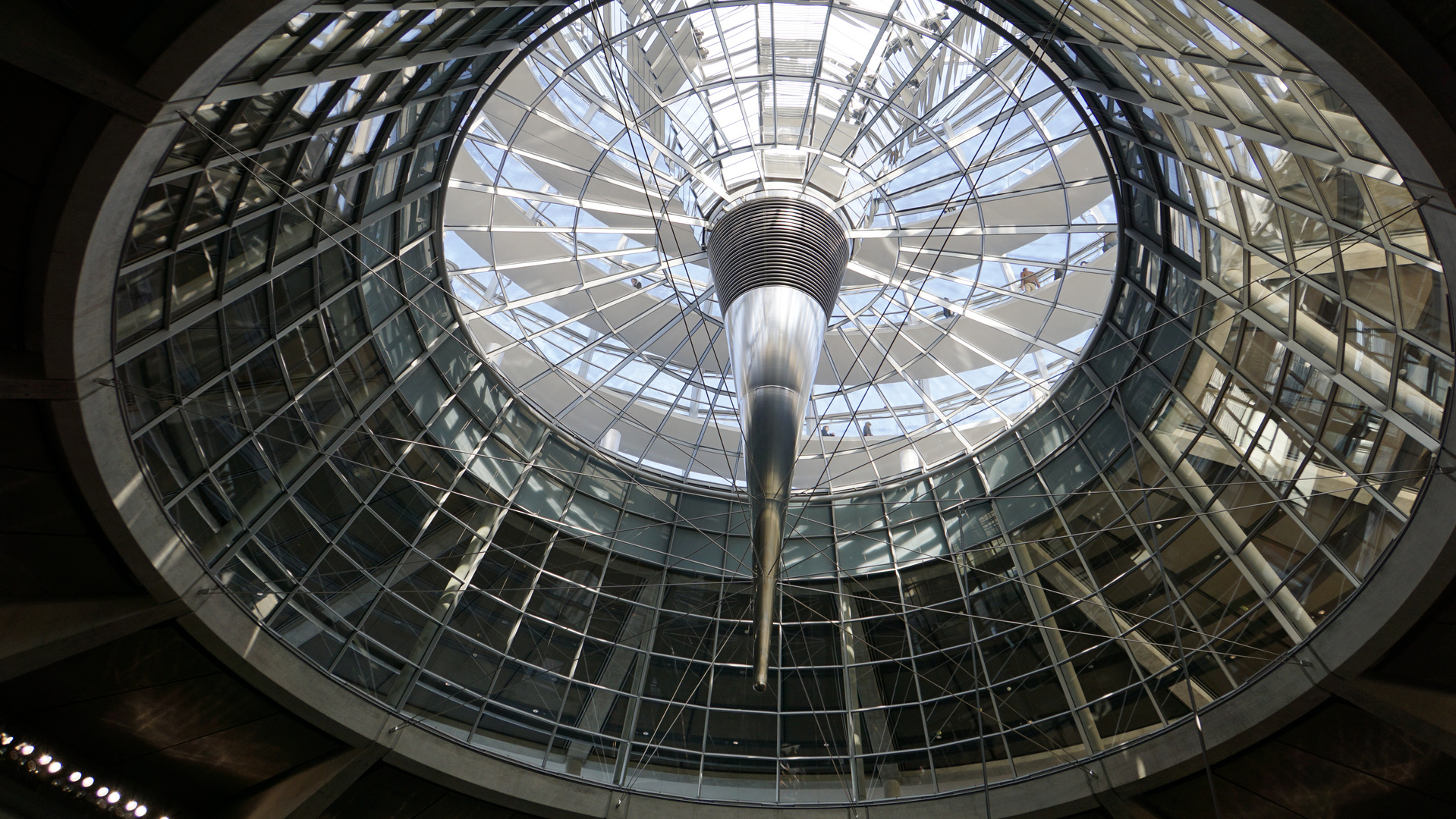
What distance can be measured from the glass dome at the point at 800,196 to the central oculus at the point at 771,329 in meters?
1.17

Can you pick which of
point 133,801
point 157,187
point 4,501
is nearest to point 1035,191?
point 157,187

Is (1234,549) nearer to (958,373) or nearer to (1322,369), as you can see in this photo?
(1322,369)

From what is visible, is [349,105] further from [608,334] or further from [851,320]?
[851,320]

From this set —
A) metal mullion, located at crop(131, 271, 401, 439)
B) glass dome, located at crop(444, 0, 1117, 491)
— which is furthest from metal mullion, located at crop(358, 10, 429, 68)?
metal mullion, located at crop(131, 271, 401, 439)

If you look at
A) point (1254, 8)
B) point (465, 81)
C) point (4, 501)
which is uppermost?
point (465, 81)

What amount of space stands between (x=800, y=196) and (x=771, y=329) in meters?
4.52

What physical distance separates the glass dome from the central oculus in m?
1.17

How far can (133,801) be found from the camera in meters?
20.8

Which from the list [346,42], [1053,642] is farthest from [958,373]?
[346,42]

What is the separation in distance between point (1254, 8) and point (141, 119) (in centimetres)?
1297

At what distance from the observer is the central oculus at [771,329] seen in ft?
61.7

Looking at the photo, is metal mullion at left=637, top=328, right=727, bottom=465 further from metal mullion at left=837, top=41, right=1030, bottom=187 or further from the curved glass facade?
metal mullion at left=837, top=41, right=1030, bottom=187

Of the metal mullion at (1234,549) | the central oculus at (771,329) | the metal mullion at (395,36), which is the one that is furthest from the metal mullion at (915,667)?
the metal mullion at (395,36)

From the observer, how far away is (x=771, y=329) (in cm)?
2045
